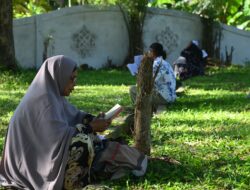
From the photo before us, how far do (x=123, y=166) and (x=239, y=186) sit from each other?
952mm

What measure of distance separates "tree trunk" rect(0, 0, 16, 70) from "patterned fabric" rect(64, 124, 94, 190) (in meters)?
7.98

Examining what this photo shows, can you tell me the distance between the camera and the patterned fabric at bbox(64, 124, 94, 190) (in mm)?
4270

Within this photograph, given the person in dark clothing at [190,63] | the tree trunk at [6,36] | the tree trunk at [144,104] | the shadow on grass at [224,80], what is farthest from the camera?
the person in dark clothing at [190,63]

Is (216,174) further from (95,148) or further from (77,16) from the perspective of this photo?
(77,16)

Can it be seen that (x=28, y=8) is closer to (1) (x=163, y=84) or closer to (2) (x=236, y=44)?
(2) (x=236, y=44)

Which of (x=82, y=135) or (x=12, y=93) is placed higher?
(x=82, y=135)

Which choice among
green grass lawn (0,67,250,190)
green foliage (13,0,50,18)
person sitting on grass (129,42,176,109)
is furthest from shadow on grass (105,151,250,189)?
green foliage (13,0,50,18)

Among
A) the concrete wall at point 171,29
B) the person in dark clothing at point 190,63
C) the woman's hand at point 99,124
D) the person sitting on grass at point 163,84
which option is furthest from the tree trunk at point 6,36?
the woman's hand at point 99,124

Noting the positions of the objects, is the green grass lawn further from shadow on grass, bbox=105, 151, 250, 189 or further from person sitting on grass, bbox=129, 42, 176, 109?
person sitting on grass, bbox=129, 42, 176, 109

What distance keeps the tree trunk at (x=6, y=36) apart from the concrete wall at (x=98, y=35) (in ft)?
6.86

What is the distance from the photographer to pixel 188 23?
16219 millimetres

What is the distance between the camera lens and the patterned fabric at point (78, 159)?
427 centimetres

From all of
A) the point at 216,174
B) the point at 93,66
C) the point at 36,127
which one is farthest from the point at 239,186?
the point at 93,66

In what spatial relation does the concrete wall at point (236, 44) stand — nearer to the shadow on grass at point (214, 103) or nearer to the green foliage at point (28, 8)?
the green foliage at point (28, 8)
